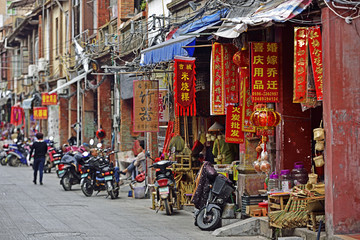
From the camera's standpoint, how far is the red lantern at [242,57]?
1311cm

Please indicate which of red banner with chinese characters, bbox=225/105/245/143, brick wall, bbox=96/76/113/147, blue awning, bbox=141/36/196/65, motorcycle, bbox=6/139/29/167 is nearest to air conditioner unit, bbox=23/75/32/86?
motorcycle, bbox=6/139/29/167

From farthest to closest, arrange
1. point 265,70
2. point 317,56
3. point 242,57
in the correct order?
point 242,57 → point 265,70 → point 317,56

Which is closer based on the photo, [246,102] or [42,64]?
[246,102]

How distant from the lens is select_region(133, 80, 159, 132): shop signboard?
59.5 ft

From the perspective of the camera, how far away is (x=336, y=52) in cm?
1016

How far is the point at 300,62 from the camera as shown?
10797mm

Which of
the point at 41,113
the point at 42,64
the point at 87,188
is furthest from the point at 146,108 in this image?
the point at 42,64

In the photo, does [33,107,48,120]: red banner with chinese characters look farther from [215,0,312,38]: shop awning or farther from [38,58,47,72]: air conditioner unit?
[215,0,312,38]: shop awning

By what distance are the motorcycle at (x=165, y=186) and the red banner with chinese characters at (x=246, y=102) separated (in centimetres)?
239

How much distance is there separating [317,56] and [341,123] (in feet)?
3.73

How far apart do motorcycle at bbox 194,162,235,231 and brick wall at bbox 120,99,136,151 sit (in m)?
12.1

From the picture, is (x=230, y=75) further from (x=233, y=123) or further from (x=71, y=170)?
(x=71, y=170)

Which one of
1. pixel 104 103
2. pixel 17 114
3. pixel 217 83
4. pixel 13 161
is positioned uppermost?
pixel 17 114

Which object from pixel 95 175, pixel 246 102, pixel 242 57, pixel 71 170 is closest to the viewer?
pixel 242 57
